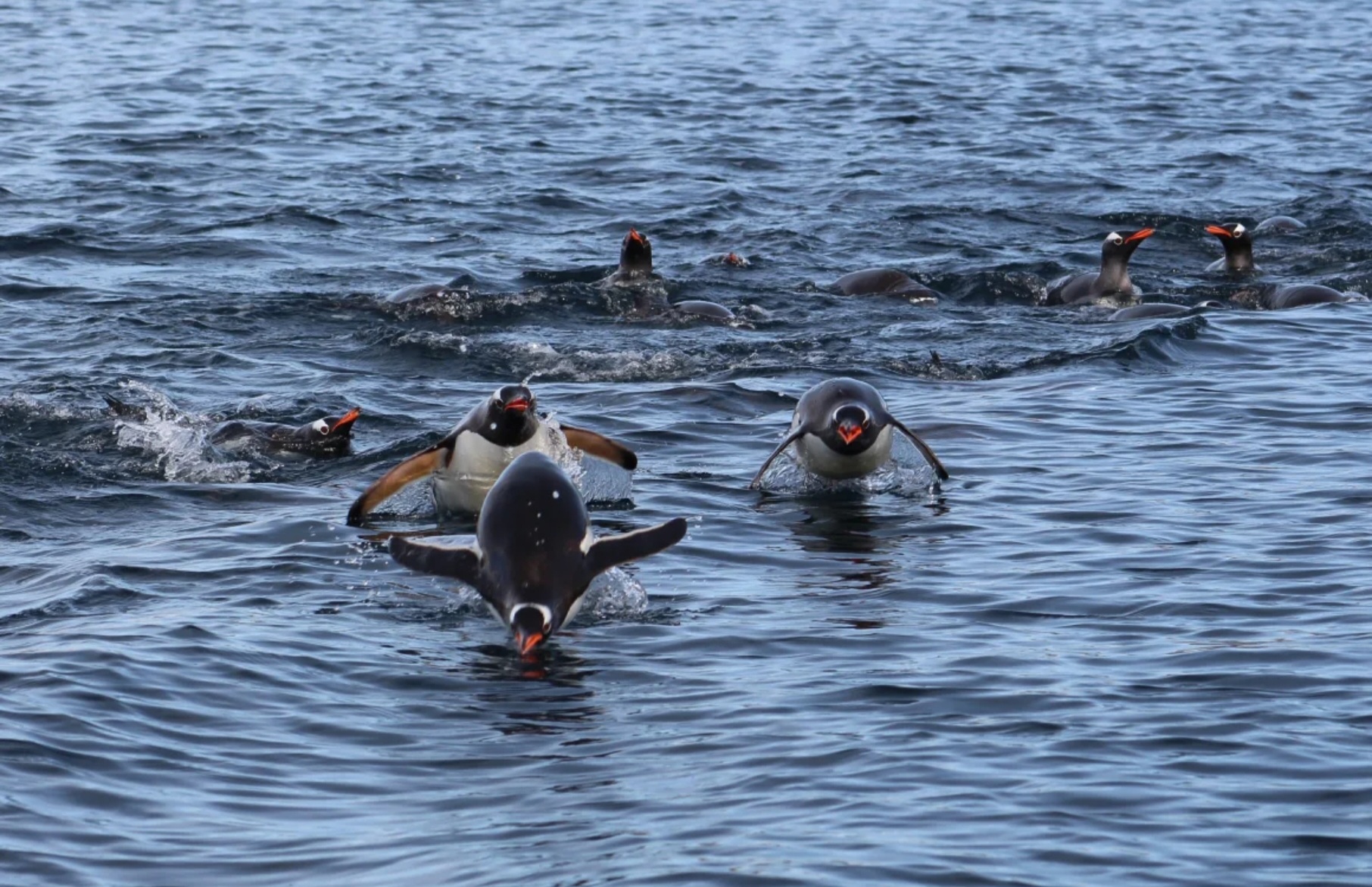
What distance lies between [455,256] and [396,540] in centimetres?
1144

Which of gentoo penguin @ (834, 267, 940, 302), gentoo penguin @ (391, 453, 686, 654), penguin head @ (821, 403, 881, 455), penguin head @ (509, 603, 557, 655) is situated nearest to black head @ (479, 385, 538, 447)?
penguin head @ (821, 403, 881, 455)

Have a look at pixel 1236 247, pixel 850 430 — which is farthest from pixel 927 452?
pixel 1236 247

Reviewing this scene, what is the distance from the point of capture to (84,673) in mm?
8445

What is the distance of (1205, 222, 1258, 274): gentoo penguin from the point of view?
744 inches

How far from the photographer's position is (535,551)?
29.3ft

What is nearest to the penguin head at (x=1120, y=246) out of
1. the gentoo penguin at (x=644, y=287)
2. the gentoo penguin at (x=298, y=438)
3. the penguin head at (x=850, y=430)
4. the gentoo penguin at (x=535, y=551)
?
the gentoo penguin at (x=644, y=287)

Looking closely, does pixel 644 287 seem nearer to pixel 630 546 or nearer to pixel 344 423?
pixel 344 423

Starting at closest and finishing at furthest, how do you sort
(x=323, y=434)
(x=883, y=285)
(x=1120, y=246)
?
1. (x=323, y=434)
2. (x=1120, y=246)
3. (x=883, y=285)

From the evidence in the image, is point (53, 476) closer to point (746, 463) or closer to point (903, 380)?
point (746, 463)

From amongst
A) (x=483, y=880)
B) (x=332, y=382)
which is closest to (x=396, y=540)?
(x=483, y=880)

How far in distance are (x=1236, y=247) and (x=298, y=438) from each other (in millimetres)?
9825

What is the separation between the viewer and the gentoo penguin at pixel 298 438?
1265 centimetres

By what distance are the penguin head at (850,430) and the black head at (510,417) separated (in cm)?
169

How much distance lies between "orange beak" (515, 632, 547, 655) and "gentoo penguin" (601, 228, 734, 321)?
8566 millimetres
